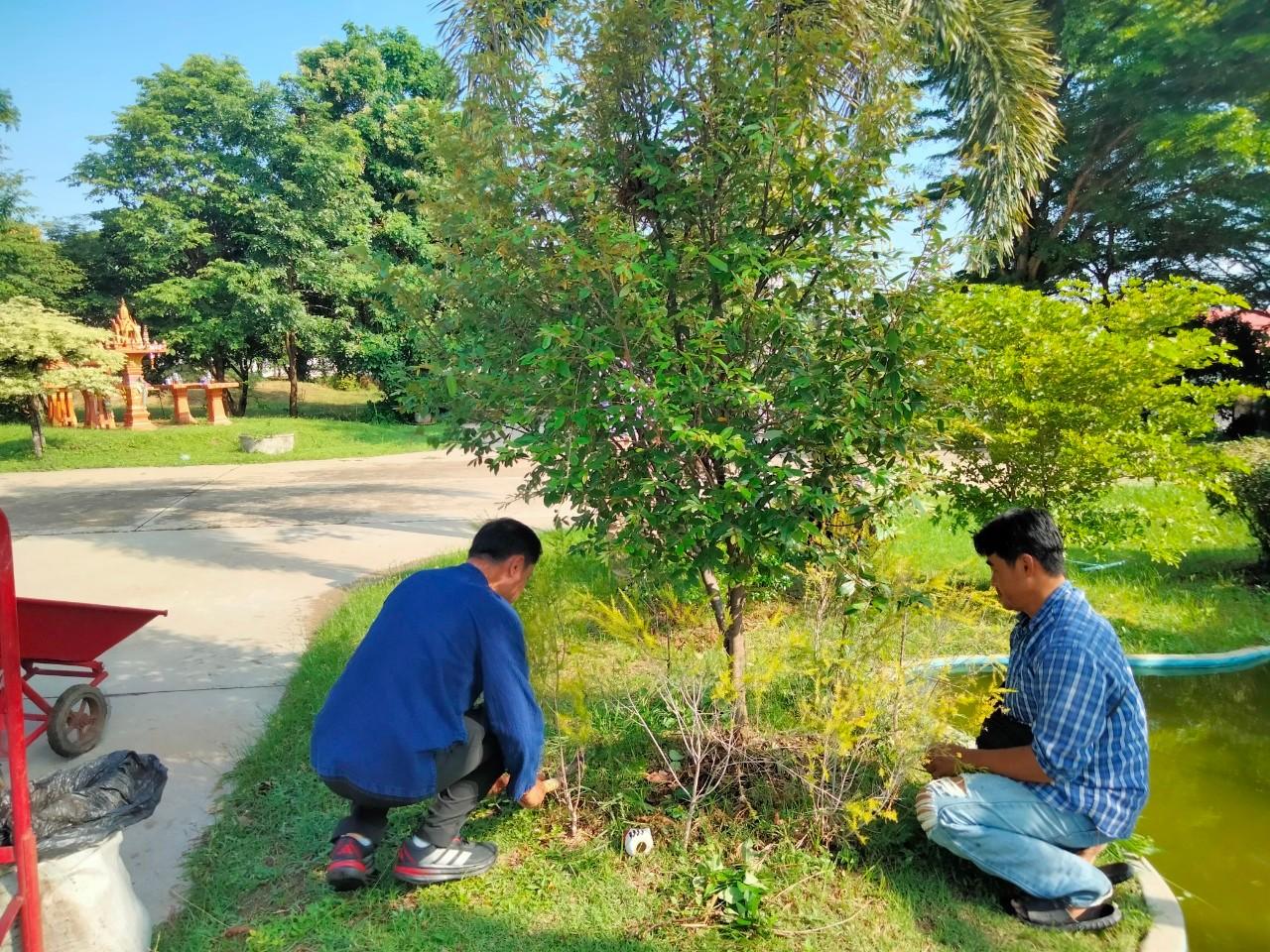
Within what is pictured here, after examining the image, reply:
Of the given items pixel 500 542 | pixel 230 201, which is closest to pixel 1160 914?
pixel 500 542

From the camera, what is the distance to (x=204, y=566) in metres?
7.13

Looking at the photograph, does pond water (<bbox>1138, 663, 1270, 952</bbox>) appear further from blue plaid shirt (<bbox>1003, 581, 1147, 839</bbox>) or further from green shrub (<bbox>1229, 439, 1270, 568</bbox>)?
green shrub (<bbox>1229, 439, 1270, 568</bbox>)

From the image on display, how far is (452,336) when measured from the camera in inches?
113

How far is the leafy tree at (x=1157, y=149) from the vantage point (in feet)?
40.7

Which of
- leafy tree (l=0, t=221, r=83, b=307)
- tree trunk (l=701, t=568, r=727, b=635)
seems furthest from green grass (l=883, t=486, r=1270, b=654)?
leafy tree (l=0, t=221, r=83, b=307)

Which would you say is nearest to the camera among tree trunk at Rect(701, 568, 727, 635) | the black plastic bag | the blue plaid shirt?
the black plastic bag

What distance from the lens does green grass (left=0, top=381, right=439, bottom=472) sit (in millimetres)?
14375

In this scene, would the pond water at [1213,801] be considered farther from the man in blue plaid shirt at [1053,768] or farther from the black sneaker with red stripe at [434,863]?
the black sneaker with red stripe at [434,863]

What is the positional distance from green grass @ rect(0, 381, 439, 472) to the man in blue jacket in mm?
8790

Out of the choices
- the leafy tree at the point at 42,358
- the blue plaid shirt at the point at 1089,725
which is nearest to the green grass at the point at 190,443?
the leafy tree at the point at 42,358

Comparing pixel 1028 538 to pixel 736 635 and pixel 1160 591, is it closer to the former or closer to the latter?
pixel 736 635

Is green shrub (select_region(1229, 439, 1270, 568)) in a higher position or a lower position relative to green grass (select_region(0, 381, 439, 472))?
higher

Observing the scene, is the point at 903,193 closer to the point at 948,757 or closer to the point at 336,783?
the point at 948,757

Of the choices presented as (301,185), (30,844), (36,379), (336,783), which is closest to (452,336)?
(336,783)
